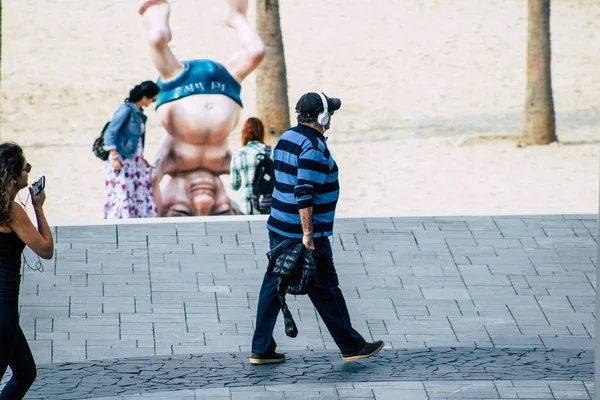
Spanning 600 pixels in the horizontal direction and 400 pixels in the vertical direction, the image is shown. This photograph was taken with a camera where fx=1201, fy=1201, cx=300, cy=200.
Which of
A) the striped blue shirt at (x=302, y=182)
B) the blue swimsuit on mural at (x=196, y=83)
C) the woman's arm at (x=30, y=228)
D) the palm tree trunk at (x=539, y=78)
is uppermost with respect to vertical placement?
the woman's arm at (x=30, y=228)

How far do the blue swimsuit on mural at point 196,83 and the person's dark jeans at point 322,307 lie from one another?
4.54 metres

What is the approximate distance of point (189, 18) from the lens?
26.7m

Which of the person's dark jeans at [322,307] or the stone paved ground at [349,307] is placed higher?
the person's dark jeans at [322,307]

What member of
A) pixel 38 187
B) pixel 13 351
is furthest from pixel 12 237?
pixel 13 351

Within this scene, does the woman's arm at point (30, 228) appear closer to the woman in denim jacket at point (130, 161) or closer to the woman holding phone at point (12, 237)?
the woman holding phone at point (12, 237)

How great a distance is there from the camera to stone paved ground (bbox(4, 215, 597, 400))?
7008 mm

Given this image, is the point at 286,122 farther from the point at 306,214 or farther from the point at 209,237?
the point at 306,214

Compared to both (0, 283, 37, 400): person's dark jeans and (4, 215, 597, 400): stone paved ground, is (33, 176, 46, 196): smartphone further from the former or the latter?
(4, 215, 597, 400): stone paved ground

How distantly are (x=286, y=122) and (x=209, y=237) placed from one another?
6598 mm

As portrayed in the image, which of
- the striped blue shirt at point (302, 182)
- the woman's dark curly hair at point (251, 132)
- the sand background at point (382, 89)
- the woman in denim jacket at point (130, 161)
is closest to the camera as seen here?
the striped blue shirt at point (302, 182)

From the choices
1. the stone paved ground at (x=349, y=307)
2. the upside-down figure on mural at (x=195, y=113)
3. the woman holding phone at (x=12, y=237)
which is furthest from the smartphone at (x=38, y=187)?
the upside-down figure on mural at (x=195, y=113)

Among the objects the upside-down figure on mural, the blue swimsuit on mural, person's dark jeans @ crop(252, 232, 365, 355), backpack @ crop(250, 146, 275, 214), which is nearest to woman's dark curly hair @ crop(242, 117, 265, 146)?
backpack @ crop(250, 146, 275, 214)

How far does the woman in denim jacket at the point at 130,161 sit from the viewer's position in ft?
35.6

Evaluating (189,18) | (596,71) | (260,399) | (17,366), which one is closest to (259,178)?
(260,399)
